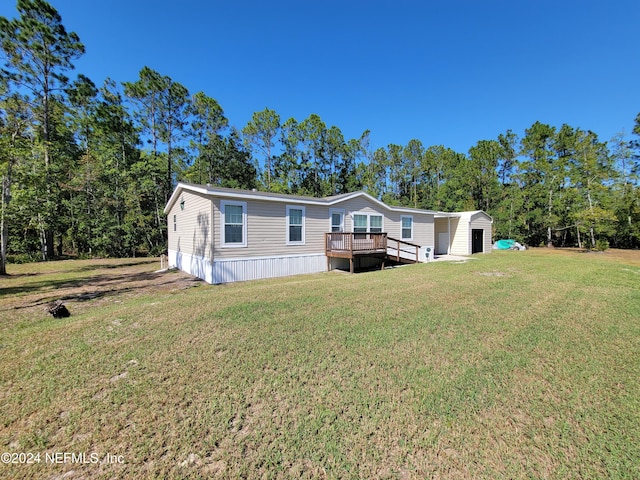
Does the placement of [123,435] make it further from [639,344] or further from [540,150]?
[540,150]

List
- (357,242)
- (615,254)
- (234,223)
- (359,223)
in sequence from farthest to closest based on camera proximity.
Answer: (615,254) < (359,223) < (357,242) < (234,223)

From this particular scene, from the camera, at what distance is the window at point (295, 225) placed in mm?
11125

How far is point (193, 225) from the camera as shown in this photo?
1098 centimetres

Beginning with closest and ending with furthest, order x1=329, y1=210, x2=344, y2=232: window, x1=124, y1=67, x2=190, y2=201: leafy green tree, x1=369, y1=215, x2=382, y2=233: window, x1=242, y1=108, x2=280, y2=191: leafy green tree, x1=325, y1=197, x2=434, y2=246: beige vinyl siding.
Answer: x1=329, y1=210, x2=344, y2=232: window < x1=325, y1=197, x2=434, y2=246: beige vinyl siding < x1=369, y1=215, x2=382, y2=233: window < x1=124, y1=67, x2=190, y2=201: leafy green tree < x1=242, y1=108, x2=280, y2=191: leafy green tree

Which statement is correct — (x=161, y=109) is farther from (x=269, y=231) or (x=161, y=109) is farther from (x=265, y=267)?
(x=265, y=267)

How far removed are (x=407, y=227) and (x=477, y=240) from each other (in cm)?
752

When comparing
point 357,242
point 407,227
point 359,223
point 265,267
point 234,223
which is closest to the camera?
point 234,223

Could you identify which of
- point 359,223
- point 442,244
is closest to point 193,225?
point 359,223

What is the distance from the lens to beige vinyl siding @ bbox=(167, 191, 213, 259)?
31.5ft

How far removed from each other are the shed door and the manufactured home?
5.51 m

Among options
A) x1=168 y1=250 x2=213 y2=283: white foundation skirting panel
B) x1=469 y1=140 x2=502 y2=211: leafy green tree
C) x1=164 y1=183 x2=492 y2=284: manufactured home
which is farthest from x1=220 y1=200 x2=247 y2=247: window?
x1=469 y1=140 x2=502 y2=211: leafy green tree

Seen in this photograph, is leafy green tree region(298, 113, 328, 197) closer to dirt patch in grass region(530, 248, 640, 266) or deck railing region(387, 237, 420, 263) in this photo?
deck railing region(387, 237, 420, 263)

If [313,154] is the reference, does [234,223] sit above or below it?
below

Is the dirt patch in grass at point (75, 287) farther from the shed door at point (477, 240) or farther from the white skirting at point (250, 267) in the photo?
the shed door at point (477, 240)
